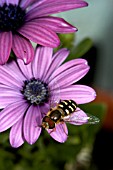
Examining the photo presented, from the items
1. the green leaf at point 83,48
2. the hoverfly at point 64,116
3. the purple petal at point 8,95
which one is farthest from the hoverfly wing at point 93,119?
the green leaf at point 83,48

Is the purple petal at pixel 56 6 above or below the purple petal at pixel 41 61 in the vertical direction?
above

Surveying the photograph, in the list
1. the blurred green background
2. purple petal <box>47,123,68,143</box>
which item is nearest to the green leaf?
the blurred green background

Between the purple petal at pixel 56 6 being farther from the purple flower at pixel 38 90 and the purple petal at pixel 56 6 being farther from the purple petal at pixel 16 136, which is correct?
the purple petal at pixel 16 136

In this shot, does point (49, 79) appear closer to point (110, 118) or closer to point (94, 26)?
point (110, 118)

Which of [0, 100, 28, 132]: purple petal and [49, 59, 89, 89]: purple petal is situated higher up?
[49, 59, 89, 89]: purple petal

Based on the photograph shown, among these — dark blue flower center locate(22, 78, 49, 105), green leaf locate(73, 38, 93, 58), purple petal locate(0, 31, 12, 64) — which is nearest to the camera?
purple petal locate(0, 31, 12, 64)

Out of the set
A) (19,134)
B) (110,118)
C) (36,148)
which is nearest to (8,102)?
(19,134)

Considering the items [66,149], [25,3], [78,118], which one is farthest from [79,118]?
[66,149]

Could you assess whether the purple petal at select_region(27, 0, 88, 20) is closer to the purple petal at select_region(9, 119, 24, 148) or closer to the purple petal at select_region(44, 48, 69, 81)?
the purple petal at select_region(44, 48, 69, 81)
